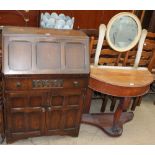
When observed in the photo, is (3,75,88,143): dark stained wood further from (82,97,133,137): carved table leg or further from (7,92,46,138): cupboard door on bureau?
(82,97,133,137): carved table leg

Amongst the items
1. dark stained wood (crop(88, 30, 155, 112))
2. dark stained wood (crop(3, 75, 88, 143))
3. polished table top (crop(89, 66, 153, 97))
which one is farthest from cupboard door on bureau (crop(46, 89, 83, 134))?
dark stained wood (crop(88, 30, 155, 112))

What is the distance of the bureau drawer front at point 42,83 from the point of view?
1.83 m

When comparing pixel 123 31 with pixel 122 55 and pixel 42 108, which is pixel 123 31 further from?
pixel 42 108

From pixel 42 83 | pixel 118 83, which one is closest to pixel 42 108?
pixel 42 83

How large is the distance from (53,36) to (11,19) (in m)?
1.87

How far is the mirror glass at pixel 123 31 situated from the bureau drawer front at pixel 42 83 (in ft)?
1.94

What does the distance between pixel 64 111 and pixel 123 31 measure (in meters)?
1.00

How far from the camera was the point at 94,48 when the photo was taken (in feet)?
8.14

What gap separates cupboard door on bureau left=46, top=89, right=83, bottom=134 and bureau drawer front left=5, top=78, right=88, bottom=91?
Result: 69 millimetres

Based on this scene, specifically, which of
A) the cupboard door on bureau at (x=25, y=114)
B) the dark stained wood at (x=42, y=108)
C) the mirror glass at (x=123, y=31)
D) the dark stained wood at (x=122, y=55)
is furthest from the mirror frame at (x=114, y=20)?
the cupboard door on bureau at (x=25, y=114)

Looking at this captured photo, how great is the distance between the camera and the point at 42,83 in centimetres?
190

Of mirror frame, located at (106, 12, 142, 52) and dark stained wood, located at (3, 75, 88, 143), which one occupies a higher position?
mirror frame, located at (106, 12, 142, 52)

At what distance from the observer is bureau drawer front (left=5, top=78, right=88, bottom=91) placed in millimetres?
1825
